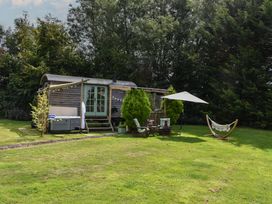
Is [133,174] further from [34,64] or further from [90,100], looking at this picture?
[34,64]

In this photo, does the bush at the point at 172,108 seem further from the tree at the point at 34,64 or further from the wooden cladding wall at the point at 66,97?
the tree at the point at 34,64

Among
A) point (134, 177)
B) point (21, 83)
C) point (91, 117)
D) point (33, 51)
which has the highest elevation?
point (33, 51)

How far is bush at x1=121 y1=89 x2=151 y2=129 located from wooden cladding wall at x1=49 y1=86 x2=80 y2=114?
2957 mm

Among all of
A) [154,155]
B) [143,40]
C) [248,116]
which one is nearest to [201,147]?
[154,155]

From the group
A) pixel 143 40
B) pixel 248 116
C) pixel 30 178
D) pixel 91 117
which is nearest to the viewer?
pixel 30 178

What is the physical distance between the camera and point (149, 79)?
24016mm

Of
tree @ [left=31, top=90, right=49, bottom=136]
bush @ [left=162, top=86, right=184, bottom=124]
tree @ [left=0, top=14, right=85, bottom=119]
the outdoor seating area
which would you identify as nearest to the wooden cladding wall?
tree @ [left=31, top=90, right=49, bottom=136]

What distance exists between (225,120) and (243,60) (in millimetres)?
3661

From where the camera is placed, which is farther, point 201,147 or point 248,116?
point 248,116

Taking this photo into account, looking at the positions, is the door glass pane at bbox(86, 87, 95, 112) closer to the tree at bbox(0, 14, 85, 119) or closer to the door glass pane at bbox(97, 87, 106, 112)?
the door glass pane at bbox(97, 87, 106, 112)

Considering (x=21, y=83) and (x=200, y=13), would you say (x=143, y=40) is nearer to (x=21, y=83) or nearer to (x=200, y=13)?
(x=200, y=13)

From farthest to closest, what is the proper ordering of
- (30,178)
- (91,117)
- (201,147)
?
(91,117) → (201,147) → (30,178)

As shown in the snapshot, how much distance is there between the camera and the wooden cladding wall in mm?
15992

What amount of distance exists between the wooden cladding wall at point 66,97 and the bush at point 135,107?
296 centimetres
